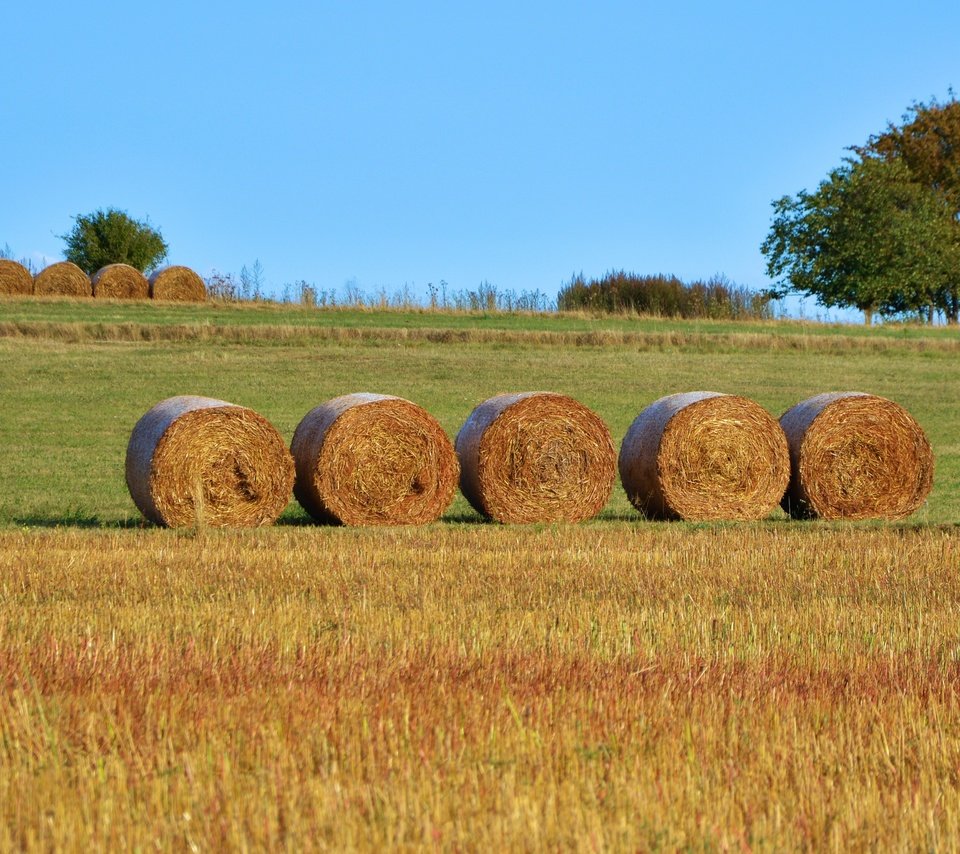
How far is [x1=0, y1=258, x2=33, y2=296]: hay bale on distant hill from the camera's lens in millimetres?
43531

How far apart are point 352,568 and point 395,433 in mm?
4513

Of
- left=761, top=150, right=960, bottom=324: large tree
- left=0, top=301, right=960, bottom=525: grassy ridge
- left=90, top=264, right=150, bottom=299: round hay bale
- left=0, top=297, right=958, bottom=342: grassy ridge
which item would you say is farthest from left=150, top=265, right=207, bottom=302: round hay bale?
left=761, top=150, right=960, bottom=324: large tree

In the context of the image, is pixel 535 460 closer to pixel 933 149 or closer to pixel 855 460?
pixel 855 460

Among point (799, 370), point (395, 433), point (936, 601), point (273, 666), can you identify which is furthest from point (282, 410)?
point (273, 666)

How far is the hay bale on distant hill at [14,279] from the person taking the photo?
43531mm

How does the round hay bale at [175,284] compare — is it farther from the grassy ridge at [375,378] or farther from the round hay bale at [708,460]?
the round hay bale at [708,460]

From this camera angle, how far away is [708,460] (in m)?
15.3

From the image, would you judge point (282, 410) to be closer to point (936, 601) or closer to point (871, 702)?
point (936, 601)

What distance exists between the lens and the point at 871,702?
5.80 meters

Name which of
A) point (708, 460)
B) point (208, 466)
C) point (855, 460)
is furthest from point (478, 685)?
point (855, 460)

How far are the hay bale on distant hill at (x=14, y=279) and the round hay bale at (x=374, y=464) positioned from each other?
31.8m

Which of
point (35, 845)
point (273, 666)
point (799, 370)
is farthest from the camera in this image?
point (799, 370)

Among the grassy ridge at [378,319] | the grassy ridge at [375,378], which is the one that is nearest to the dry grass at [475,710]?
the grassy ridge at [375,378]

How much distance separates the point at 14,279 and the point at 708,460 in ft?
111
